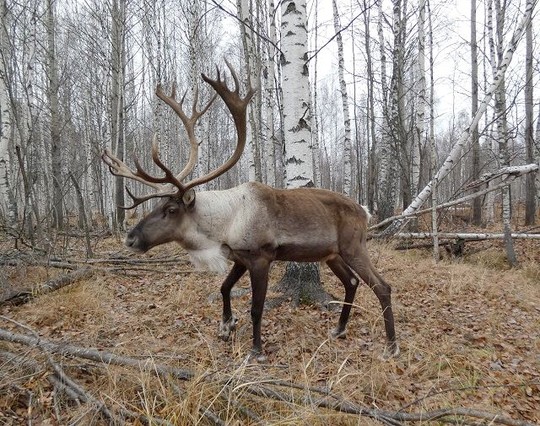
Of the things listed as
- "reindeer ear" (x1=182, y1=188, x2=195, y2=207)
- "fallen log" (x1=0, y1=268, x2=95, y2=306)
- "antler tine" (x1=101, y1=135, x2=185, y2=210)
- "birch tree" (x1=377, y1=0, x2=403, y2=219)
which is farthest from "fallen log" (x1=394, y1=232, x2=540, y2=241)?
"fallen log" (x1=0, y1=268, x2=95, y2=306)

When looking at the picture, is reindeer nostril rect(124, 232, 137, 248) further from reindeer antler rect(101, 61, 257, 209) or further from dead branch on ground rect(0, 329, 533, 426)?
dead branch on ground rect(0, 329, 533, 426)

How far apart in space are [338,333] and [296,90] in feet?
8.93

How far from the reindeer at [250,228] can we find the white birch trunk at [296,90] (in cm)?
78

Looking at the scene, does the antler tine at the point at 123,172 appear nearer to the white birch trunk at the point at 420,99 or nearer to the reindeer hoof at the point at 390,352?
the reindeer hoof at the point at 390,352

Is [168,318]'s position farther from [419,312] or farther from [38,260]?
[419,312]

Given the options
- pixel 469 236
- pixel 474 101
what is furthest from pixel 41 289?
pixel 474 101

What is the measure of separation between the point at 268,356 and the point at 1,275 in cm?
329

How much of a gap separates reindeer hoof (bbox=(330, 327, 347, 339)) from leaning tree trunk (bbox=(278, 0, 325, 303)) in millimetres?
739

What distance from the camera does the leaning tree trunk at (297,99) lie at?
4.59 meters

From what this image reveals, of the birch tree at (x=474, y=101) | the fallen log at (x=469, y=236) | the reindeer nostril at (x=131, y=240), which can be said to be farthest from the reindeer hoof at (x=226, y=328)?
the birch tree at (x=474, y=101)

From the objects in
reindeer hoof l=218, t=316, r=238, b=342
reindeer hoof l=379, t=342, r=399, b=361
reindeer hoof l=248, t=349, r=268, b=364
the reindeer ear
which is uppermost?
the reindeer ear

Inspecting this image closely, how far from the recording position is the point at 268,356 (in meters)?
3.52

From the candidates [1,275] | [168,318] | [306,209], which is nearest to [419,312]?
[306,209]

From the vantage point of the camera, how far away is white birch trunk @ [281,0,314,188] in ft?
15.1
